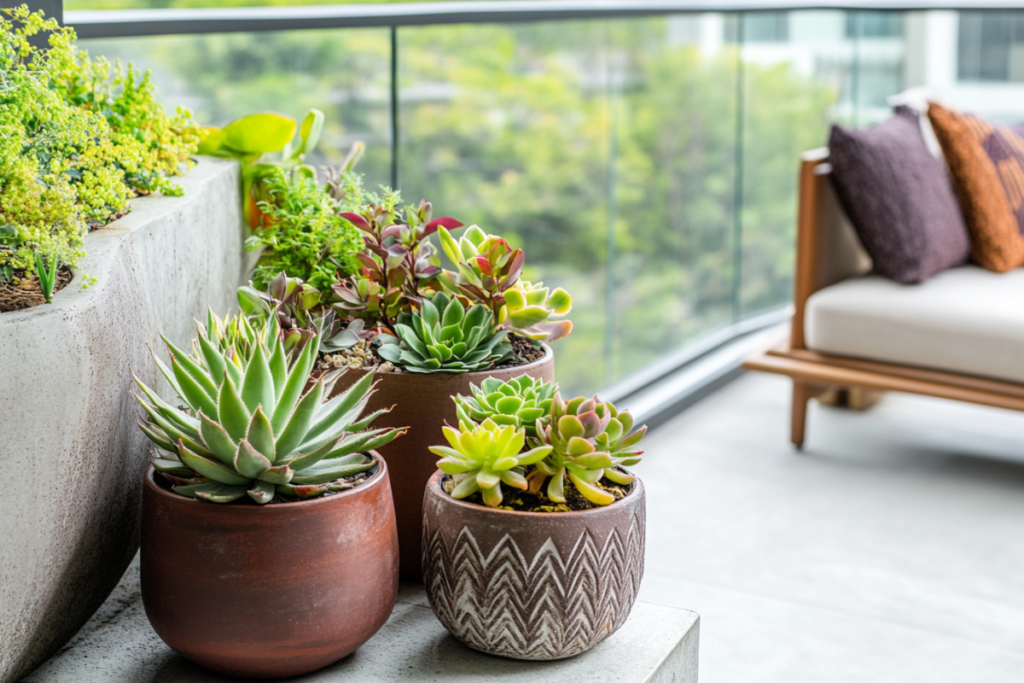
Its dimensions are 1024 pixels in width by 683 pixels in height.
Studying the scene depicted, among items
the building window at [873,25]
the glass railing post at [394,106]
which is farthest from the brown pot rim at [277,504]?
the building window at [873,25]

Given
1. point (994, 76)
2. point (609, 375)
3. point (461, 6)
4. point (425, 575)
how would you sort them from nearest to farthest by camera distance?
1. point (425, 575)
2. point (461, 6)
3. point (609, 375)
4. point (994, 76)

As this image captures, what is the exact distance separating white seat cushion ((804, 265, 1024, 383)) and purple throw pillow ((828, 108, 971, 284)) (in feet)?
0.20

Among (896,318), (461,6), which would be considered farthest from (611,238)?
(461,6)

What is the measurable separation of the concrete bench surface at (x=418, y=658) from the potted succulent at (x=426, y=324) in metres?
0.16

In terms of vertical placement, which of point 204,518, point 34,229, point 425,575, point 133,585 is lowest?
point 133,585

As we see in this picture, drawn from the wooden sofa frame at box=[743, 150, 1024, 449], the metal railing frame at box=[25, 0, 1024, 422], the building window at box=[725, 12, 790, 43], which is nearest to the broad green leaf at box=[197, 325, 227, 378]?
the metal railing frame at box=[25, 0, 1024, 422]

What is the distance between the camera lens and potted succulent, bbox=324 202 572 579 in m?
1.11

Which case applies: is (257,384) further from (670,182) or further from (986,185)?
(670,182)

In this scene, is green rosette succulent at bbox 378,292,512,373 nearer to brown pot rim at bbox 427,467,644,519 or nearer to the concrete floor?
brown pot rim at bbox 427,467,644,519

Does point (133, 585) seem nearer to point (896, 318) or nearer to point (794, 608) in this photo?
point (794, 608)

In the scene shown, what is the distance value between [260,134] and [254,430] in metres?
0.65

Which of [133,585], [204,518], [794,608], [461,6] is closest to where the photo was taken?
[204,518]

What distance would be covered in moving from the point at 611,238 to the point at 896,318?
1101mm

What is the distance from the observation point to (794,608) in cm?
178
